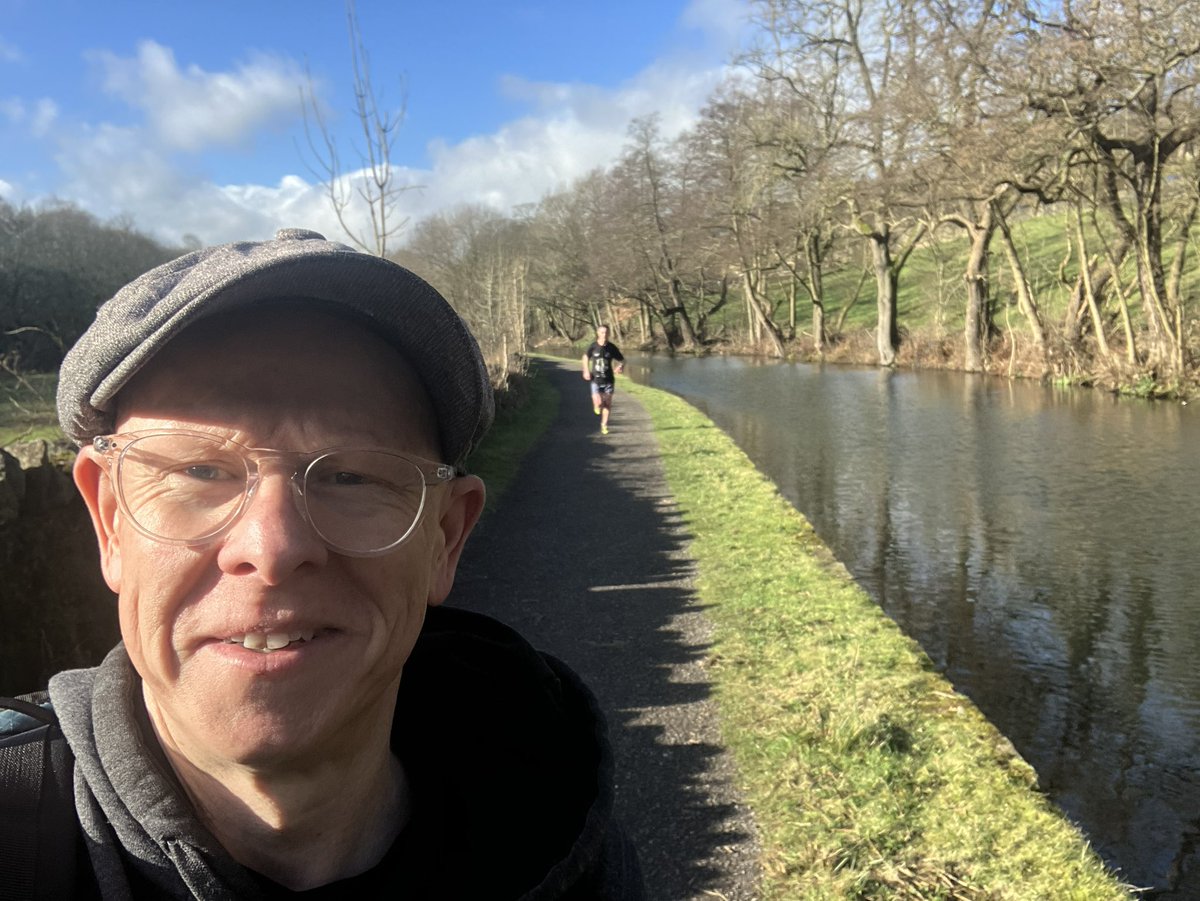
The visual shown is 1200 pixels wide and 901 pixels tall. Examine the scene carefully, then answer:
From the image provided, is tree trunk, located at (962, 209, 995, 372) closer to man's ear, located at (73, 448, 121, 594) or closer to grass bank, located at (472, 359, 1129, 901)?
grass bank, located at (472, 359, 1129, 901)

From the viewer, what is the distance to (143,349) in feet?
3.59

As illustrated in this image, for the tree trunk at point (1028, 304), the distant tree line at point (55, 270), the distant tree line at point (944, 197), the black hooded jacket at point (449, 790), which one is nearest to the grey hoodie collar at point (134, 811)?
the black hooded jacket at point (449, 790)

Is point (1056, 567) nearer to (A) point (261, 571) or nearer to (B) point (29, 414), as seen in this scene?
(A) point (261, 571)

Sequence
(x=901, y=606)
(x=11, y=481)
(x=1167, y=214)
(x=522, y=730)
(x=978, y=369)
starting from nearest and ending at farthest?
1. (x=522, y=730)
2. (x=11, y=481)
3. (x=901, y=606)
4. (x=1167, y=214)
5. (x=978, y=369)

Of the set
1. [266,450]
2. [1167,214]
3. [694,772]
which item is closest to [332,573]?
[266,450]

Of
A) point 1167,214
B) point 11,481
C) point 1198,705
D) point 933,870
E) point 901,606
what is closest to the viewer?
point 933,870

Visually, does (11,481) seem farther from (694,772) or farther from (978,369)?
(978,369)

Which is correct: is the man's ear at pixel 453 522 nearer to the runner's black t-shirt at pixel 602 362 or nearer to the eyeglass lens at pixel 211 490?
the eyeglass lens at pixel 211 490

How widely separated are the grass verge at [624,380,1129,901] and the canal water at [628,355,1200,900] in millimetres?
753

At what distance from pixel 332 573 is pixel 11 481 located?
399 centimetres

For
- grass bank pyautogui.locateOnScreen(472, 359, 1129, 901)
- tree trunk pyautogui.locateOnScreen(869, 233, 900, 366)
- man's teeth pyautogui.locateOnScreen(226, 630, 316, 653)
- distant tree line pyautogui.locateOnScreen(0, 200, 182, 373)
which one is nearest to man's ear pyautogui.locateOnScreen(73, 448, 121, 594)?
man's teeth pyautogui.locateOnScreen(226, 630, 316, 653)

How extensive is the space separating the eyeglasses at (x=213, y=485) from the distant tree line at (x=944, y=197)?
20244 millimetres

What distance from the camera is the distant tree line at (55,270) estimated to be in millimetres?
15500

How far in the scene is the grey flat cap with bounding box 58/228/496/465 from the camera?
1.10 metres
